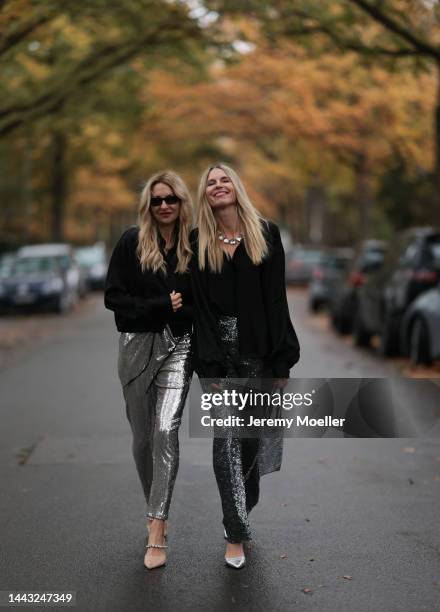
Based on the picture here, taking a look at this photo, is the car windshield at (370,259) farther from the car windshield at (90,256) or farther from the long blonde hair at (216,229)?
the car windshield at (90,256)

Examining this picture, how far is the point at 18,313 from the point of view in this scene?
26531 mm

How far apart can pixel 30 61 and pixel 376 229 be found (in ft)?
91.1

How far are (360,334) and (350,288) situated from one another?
1809mm

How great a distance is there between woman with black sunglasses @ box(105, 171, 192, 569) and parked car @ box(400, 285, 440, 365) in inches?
260

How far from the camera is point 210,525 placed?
18.1 ft

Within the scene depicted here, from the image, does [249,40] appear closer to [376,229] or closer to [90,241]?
[376,229]

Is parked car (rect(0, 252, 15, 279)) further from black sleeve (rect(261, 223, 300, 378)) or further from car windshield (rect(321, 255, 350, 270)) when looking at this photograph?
black sleeve (rect(261, 223, 300, 378))

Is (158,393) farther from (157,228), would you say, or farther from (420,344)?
(420,344)

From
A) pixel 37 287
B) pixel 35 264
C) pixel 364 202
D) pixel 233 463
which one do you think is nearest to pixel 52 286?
pixel 37 287

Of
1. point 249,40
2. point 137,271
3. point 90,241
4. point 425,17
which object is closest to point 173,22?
point 249,40

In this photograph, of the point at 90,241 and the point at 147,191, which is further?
the point at 90,241

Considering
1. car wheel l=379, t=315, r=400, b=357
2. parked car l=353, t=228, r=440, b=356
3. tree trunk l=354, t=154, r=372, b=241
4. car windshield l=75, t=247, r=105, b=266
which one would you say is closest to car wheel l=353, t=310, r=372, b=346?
parked car l=353, t=228, r=440, b=356

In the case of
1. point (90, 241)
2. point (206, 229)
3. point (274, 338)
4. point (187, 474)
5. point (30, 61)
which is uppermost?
point (30, 61)

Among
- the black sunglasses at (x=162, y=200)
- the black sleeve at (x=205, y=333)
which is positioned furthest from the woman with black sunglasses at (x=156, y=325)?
the black sleeve at (x=205, y=333)
